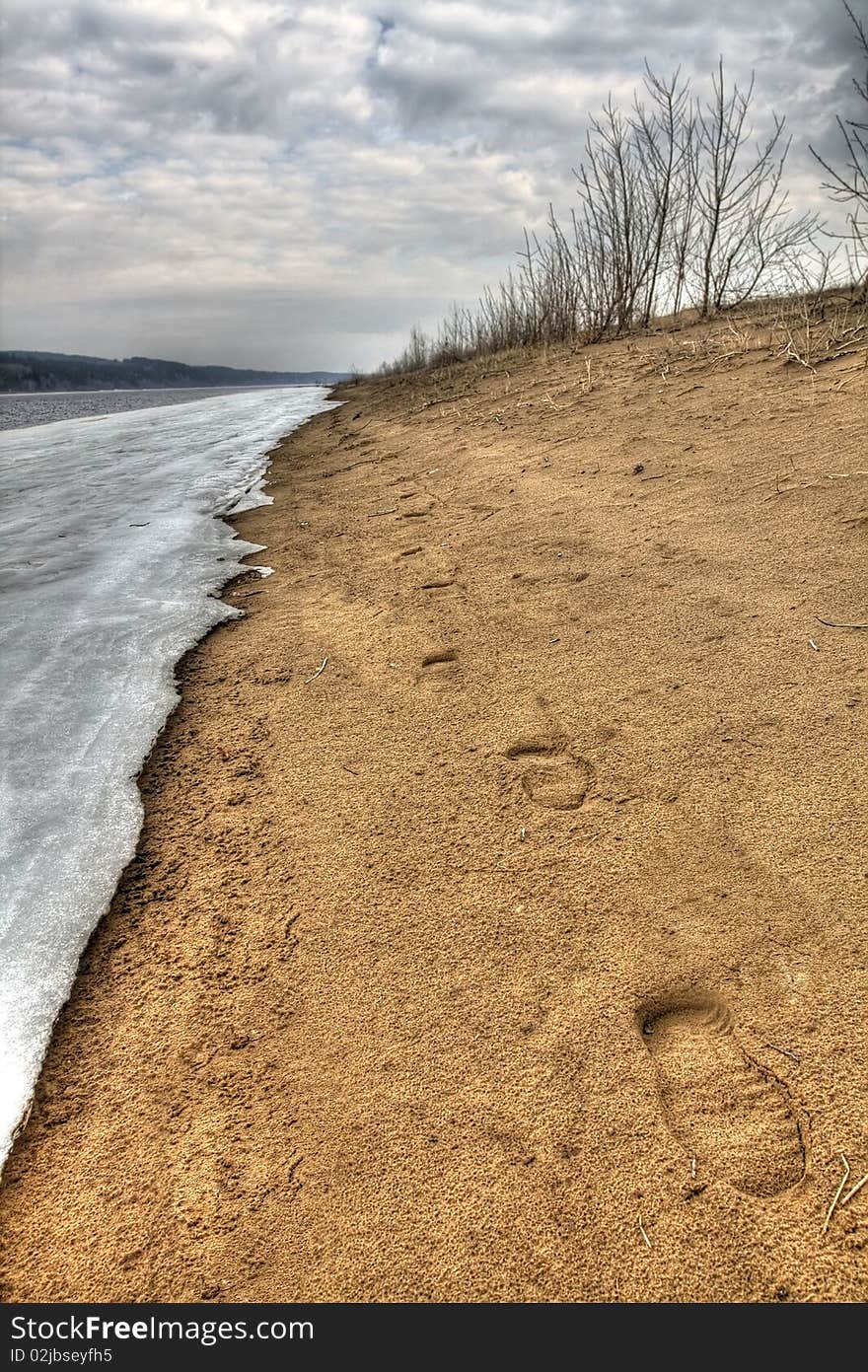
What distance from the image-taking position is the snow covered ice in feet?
5.61

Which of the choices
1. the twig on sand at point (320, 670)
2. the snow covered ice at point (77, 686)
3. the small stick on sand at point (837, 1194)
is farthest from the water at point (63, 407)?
the small stick on sand at point (837, 1194)

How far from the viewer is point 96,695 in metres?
2.84

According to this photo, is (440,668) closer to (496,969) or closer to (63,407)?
(496,969)

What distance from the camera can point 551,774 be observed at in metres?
2.10

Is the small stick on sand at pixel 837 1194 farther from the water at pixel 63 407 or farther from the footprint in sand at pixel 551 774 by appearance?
the water at pixel 63 407

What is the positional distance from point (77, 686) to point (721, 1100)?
251cm

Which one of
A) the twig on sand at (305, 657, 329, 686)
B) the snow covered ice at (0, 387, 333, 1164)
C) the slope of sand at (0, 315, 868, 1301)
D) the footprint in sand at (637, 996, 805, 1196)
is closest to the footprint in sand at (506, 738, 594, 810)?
the slope of sand at (0, 315, 868, 1301)

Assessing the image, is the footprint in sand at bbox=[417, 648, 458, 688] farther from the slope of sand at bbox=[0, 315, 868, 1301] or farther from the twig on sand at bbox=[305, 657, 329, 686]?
the twig on sand at bbox=[305, 657, 329, 686]

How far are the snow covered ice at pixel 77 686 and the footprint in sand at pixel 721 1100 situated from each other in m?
1.12

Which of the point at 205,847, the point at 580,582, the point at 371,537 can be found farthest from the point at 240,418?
the point at 205,847

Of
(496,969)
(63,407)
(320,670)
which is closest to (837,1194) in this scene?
(496,969)

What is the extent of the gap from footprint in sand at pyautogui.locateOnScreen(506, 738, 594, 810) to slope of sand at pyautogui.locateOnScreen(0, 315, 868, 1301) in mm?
14

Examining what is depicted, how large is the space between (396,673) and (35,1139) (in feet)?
5.77

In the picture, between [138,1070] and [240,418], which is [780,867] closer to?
[138,1070]
